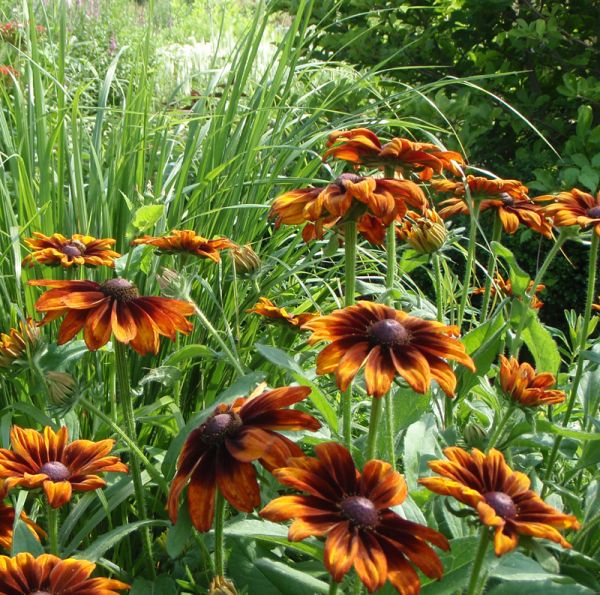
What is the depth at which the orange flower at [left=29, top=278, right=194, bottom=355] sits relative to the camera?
75 centimetres

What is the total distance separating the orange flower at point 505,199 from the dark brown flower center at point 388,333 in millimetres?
441

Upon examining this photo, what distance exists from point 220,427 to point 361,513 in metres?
0.16

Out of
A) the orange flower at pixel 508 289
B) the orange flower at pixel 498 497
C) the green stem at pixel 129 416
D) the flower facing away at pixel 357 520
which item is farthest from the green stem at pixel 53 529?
the orange flower at pixel 508 289

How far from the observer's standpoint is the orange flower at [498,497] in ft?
1.71

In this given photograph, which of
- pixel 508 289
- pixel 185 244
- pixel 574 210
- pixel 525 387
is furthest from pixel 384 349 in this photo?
pixel 508 289

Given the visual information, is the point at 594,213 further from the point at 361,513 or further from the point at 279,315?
the point at 361,513

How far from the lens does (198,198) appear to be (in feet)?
4.58

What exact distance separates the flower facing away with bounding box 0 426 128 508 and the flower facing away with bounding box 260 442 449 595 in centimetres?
20

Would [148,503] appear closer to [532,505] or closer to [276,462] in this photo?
[276,462]

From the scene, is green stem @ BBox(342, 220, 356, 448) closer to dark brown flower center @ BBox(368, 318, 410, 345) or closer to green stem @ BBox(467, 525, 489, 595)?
dark brown flower center @ BBox(368, 318, 410, 345)

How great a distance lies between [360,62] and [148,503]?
204cm

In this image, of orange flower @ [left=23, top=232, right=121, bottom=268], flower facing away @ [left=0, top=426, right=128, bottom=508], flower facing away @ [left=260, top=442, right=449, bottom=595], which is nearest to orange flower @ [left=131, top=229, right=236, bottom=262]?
orange flower @ [left=23, top=232, right=121, bottom=268]

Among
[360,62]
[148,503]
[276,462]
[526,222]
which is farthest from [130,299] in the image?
[360,62]

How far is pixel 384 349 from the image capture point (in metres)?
0.65
